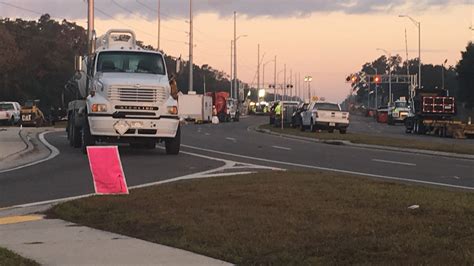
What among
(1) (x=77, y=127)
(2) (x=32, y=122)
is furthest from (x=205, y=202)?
(2) (x=32, y=122)

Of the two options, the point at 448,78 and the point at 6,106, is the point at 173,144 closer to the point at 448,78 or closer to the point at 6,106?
the point at 6,106

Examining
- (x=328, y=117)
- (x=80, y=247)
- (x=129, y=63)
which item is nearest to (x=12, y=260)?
(x=80, y=247)

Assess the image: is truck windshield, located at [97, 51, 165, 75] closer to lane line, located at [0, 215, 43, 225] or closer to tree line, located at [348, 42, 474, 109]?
lane line, located at [0, 215, 43, 225]

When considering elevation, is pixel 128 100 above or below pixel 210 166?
above

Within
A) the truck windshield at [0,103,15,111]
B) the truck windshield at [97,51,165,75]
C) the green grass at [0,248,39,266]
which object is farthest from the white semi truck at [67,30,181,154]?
the truck windshield at [0,103,15,111]

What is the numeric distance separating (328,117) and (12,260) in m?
32.2

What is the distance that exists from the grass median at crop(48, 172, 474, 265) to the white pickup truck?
25699 mm

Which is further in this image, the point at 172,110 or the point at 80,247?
the point at 172,110

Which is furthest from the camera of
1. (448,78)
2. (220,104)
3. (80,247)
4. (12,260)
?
(448,78)

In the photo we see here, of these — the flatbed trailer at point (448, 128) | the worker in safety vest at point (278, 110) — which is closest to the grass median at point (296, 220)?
the flatbed trailer at point (448, 128)

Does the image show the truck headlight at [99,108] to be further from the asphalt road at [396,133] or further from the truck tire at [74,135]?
the asphalt road at [396,133]

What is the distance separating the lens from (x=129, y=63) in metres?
20.1

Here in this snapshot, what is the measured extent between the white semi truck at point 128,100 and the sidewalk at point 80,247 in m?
9.35

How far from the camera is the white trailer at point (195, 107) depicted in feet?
196
